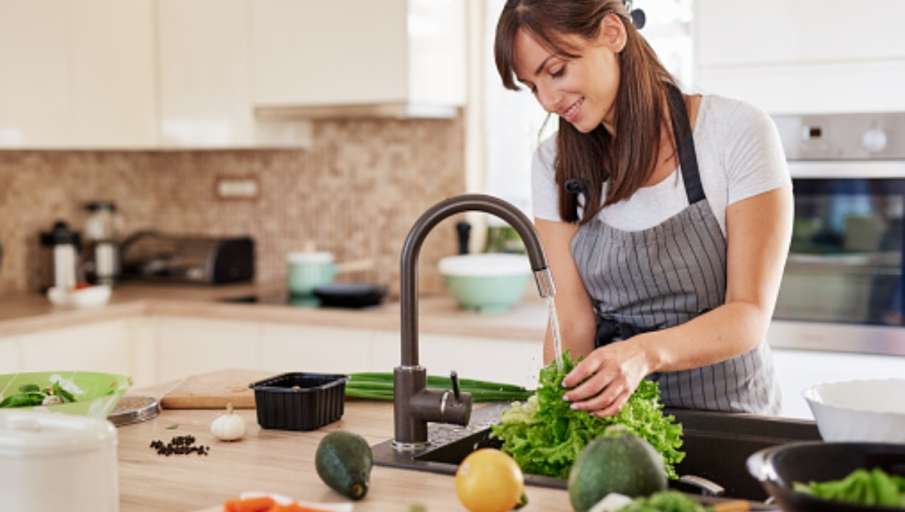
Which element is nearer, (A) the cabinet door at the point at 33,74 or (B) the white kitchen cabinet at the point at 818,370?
(B) the white kitchen cabinet at the point at 818,370

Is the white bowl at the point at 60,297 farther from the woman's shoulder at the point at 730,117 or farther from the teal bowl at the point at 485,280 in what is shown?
the woman's shoulder at the point at 730,117

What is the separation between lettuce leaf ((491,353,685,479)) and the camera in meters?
1.76

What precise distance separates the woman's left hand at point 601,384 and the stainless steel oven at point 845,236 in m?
1.66

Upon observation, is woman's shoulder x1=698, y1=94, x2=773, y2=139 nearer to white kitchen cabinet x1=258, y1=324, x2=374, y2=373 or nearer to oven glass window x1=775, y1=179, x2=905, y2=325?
oven glass window x1=775, y1=179, x2=905, y2=325

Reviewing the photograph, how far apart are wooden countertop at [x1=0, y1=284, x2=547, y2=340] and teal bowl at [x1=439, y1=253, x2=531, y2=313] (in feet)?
0.15

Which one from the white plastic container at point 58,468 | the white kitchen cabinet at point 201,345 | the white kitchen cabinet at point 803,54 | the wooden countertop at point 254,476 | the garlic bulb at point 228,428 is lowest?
the white kitchen cabinet at point 201,345

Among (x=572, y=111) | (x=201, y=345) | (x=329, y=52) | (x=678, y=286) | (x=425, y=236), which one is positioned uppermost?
(x=329, y=52)

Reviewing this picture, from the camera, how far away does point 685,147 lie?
2262 millimetres

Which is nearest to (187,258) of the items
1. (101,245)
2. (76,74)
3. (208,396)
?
(101,245)

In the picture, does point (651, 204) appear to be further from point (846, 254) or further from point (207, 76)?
point (207, 76)

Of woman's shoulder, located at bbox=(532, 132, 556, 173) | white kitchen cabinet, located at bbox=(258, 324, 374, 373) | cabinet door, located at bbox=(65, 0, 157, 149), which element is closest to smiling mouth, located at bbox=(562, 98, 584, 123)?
woman's shoulder, located at bbox=(532, 132, 556, 173)

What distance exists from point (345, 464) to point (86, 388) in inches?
23.7

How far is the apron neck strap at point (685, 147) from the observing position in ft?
7.38

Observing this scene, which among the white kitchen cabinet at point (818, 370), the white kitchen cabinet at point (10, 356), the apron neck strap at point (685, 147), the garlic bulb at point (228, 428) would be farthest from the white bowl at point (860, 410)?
the white kitchen cabinet at point (10, 356)
